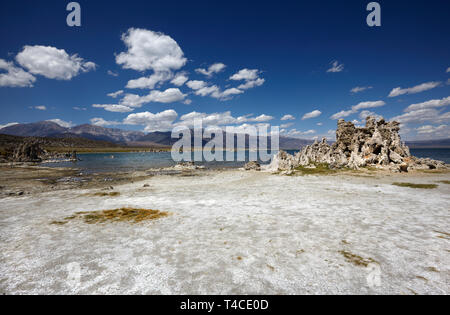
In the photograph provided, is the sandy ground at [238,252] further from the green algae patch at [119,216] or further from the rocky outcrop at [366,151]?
the rocky outcrop at [366,151]

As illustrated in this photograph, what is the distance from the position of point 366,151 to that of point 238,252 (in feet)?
143

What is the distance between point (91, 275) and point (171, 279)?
2.62m

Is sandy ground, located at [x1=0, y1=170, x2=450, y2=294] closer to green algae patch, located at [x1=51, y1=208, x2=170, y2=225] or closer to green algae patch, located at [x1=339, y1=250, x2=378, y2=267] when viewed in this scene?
green algae patch, located at [x1=339, y1=250, x2=378, y2=267]

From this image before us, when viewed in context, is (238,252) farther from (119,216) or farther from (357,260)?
(119,216)

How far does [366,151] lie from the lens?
40500 millimetres

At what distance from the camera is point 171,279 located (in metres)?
6.07

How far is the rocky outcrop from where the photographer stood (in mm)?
36688

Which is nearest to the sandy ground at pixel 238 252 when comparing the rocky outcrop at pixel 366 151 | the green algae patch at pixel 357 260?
the green algae patch at pixel 357 260

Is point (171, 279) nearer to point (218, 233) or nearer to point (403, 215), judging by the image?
point (218, 233)

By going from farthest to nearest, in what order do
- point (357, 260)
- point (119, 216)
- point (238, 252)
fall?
point (119, 216) < point (238, 252) < point (357, 260)

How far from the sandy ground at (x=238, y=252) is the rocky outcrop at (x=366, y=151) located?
28.5m

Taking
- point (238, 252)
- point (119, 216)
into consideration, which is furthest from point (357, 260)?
point (119, 216)

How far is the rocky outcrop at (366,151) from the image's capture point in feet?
120
